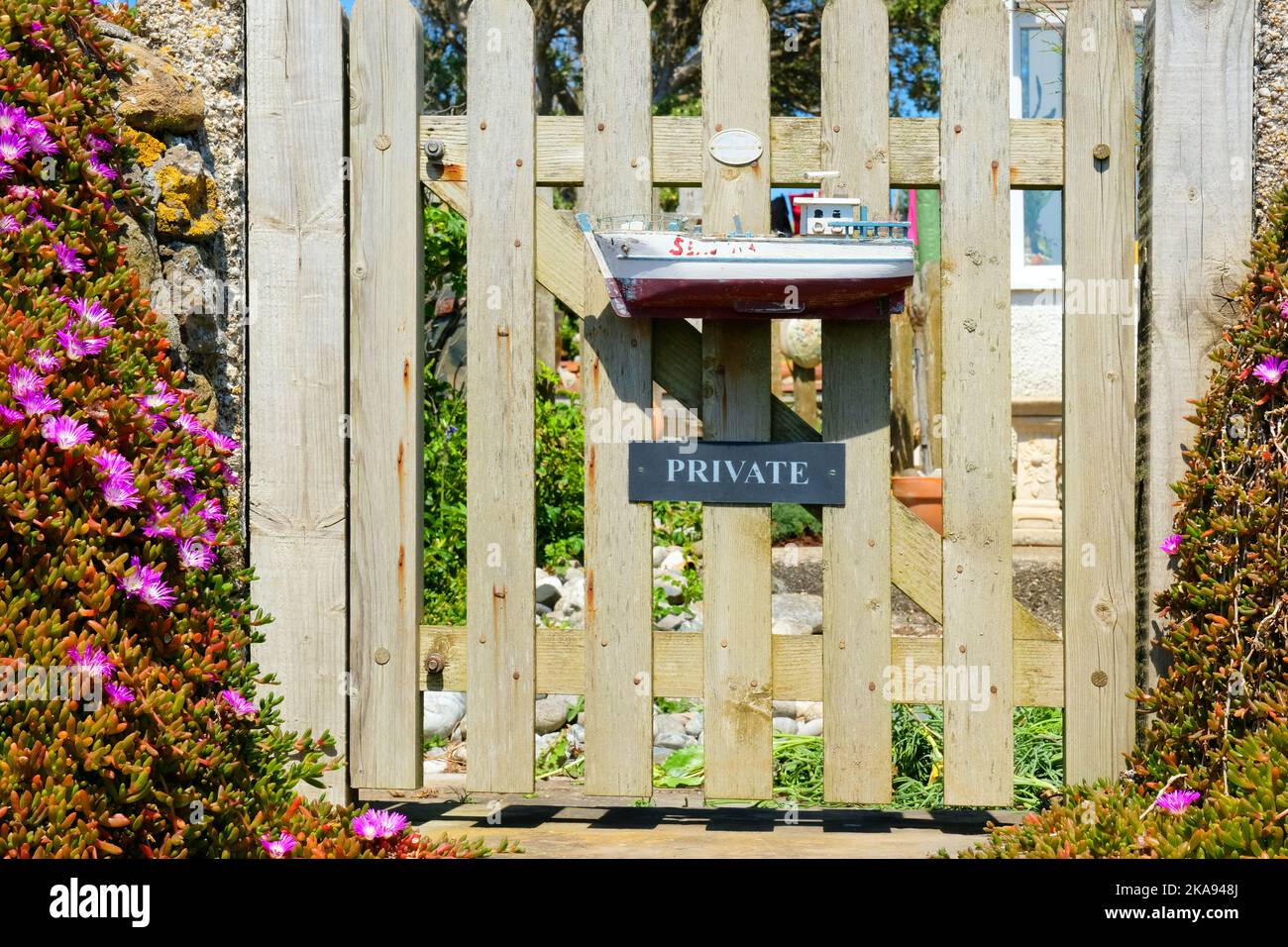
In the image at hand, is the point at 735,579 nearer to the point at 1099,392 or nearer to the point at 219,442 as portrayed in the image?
the point at 1099,392

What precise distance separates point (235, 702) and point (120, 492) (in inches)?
20.1

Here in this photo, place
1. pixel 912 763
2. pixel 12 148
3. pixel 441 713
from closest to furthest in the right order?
pixel 12 148
pixel 912 763
pixel 441 713

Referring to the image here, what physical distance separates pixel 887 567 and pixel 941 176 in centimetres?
95

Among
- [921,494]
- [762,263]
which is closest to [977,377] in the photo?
[762,263]

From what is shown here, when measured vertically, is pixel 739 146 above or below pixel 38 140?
above

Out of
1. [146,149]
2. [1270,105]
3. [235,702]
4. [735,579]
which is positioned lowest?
[235,702]

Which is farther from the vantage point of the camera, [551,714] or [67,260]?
[551,714]

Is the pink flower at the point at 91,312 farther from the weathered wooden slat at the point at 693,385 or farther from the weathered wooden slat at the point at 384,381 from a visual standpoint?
the weathered wooden slat at the point at 693,385

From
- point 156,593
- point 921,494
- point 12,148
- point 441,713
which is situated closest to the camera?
point 156,593

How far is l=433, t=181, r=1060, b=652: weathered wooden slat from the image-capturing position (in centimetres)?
293

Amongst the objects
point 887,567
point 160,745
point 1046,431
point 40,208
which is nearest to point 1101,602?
point 887,567

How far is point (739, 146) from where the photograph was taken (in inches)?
113

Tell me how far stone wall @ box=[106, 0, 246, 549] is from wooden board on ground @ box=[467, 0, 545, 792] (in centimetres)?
59

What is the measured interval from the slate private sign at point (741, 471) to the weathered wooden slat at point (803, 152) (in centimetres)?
65
